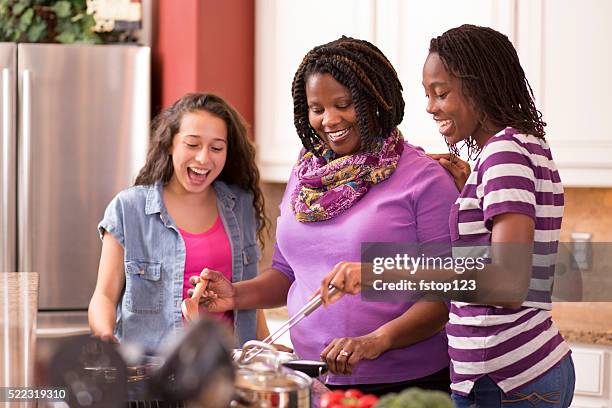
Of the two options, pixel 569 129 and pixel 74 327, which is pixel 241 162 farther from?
pixel 74 327

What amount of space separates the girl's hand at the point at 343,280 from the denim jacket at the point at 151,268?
784 mm

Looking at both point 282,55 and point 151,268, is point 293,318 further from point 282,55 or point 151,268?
point 282,55

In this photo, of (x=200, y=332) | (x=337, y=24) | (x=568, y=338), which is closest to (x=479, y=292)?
(x=200, y=332)

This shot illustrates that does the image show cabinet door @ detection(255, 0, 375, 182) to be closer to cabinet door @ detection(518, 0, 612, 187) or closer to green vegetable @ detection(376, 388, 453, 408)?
cabinet door @ detection(518, 0, 612, 187)

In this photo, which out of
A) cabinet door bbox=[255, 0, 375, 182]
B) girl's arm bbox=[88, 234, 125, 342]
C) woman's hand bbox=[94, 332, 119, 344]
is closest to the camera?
woman's hand bbox=[94, 332, 119, 344]

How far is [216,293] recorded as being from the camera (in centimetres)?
193

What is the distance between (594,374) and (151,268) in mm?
1429

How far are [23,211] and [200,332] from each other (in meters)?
2.70

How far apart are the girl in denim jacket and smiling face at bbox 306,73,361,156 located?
0.50 metres

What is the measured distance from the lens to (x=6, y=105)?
341 cm

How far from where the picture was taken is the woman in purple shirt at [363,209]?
1.77 metres

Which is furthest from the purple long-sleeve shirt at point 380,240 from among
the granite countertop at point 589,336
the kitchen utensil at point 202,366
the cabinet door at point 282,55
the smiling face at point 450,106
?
the cabinet door at point 282,55

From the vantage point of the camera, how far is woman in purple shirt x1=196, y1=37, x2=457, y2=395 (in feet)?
5.82

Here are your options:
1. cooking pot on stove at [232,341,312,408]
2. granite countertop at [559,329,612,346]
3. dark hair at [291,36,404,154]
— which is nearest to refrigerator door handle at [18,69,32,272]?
dark hair at [291,36,404,154]
